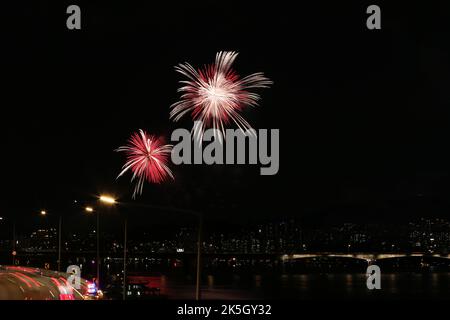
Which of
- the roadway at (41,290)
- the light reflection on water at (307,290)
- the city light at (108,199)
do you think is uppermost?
the city light at (108,199)

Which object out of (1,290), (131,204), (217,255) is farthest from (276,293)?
(131,204)

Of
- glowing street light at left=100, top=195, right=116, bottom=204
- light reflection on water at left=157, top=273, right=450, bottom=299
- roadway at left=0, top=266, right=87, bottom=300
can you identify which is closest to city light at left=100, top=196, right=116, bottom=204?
glowing street light at left=100, top=195, right=116, bottom=204

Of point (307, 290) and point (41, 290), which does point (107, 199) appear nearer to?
point (41, 290)

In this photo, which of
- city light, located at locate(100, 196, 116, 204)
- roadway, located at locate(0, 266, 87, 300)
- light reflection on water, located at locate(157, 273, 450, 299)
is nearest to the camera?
city light, located at locate(100, 196, 116, 204)

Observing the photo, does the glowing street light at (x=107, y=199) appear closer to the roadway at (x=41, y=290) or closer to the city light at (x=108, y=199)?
the city light at (x=108, y=199)

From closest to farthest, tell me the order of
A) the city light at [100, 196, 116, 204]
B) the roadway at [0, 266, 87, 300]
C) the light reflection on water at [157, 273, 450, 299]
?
the city light at [100, 196, 116, 204] → the roadway at [0, 266, 87, 300] → the light reflection on water at [157, 273, 450, 299]

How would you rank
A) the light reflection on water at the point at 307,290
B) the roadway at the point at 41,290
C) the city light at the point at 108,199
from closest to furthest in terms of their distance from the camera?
the city light at the point at 108,199 < the roadway at the point at 41,290 < the light reflection on water at the point at 307,290

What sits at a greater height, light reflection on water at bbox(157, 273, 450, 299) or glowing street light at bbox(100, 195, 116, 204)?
glowing street light at bbox(100, 195, 116, 204)

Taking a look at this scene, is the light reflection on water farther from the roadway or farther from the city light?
the city light

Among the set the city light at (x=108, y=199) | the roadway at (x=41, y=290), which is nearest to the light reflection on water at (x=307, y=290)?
the roadway at (x=41, y=290)

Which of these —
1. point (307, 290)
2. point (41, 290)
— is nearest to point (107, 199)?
point (41, 290)

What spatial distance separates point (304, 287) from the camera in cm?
13200
